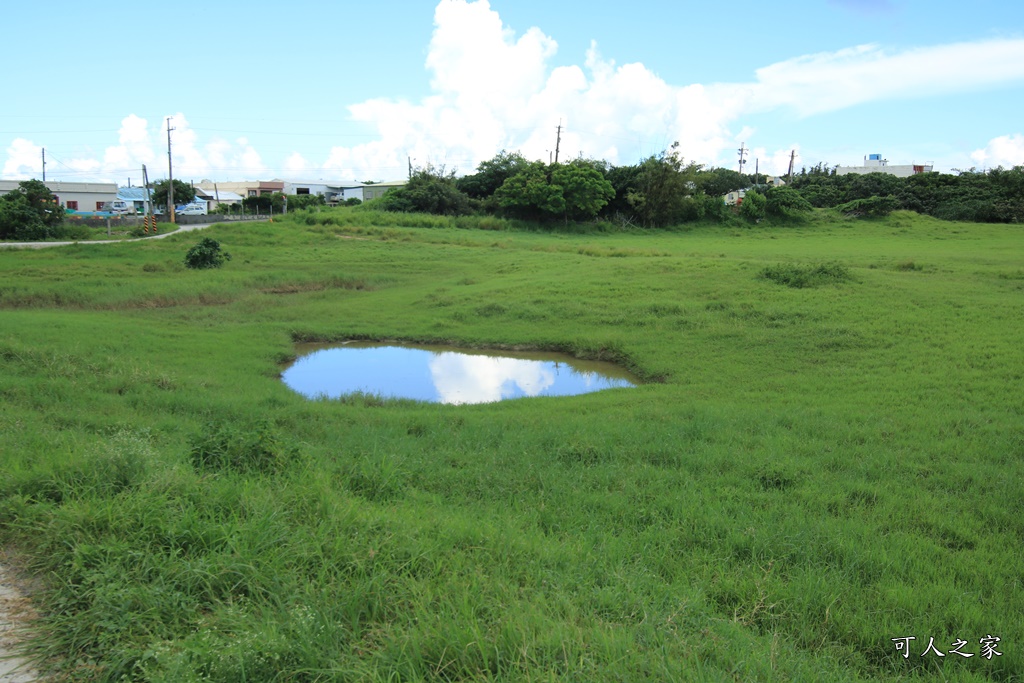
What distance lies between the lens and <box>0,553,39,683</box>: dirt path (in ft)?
9.06

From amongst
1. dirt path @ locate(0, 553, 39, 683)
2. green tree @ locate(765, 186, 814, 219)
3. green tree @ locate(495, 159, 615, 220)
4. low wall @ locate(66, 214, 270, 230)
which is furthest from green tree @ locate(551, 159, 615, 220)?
dirt path @ locate(0, 553, 39, 683)

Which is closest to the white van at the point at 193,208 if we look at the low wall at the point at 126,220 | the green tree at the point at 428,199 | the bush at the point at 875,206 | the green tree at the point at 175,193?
the green tree at the point at 175,193

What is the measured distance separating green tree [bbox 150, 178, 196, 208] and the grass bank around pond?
63532 millimetres

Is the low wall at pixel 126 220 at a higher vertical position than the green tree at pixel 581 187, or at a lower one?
lower

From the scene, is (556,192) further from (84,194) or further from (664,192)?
(84,194)

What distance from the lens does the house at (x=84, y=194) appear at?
6850 cm

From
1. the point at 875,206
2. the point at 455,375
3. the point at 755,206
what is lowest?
the point at 455,375

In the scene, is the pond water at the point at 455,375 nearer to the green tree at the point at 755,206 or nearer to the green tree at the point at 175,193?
the green tree at the point at 755,206

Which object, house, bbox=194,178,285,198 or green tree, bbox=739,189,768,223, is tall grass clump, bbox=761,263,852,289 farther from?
house, bbox=194,178,285,198

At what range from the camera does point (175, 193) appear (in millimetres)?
72188

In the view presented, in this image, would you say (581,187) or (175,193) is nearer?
(581,187)

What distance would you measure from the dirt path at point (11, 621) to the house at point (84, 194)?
7729 cm

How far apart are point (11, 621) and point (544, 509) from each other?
332cm

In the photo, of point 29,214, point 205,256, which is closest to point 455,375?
point 205,256
